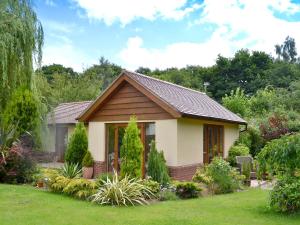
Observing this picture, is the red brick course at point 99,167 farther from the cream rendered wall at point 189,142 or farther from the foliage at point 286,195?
the foliage at point 286,195

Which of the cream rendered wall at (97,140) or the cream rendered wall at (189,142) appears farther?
the cream rendered wall at (97,140)

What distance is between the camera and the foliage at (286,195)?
8.92m

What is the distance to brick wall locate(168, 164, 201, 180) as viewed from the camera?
1411cm

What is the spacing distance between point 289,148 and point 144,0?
30.3ft

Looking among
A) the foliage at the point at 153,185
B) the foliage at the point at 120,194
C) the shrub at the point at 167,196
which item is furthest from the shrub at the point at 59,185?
the shrub at the point at 167,196

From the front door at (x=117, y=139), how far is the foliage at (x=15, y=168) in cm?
358

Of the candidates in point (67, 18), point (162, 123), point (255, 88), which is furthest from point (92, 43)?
point (255, 88)

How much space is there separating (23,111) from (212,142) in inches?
352

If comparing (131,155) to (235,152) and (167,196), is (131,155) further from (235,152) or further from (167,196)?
(235,152)

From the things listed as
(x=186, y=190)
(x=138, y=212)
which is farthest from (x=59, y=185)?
(x=186, y=190)

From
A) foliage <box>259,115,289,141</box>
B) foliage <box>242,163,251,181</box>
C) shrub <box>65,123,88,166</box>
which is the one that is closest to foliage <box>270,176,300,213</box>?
foliage <box>242,163,251,181</box>

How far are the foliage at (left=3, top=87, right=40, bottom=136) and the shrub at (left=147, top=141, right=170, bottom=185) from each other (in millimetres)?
5599

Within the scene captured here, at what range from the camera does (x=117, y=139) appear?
53.0 feet

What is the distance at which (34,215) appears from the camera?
880cm
